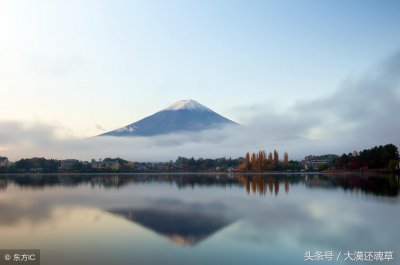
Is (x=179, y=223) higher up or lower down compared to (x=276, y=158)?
lower down

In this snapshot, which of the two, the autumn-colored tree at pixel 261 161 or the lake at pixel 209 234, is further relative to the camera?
the autumn-colored tree at pixel 261 161

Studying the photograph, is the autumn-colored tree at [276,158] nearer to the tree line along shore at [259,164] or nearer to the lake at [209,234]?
the tree line along shore at [259,164]

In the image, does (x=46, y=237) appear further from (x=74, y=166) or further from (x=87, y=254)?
(x=74, y=166)

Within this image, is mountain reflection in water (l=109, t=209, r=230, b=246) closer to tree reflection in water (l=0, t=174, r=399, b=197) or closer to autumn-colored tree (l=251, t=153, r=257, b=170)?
tree reflection in water (l=0, t=174, r=399, b=197)

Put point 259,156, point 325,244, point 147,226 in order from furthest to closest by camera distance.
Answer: point 259,156 → point 147,226 → point 325,244

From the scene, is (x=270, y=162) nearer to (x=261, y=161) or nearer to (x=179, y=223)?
(x=261, y=161)

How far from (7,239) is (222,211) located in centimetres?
703

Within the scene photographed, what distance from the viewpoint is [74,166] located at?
→ 294 feet

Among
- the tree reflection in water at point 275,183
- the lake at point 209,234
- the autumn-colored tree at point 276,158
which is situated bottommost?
the lake at point 209,234

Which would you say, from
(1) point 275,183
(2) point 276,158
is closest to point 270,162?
(2) point 276,158

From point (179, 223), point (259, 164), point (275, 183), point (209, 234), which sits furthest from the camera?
point (259, 164)

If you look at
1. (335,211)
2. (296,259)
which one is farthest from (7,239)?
(335,211)

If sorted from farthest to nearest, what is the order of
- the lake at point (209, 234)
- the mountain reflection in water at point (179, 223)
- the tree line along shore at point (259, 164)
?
1. the tree line along shore at point (259, 164)
2. the mountain reflection in water at point (179, 223)
3. the lake at point (209, 234)

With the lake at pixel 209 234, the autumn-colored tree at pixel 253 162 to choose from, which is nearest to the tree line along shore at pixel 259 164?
the autumn-colored tree at pixel 253 162
